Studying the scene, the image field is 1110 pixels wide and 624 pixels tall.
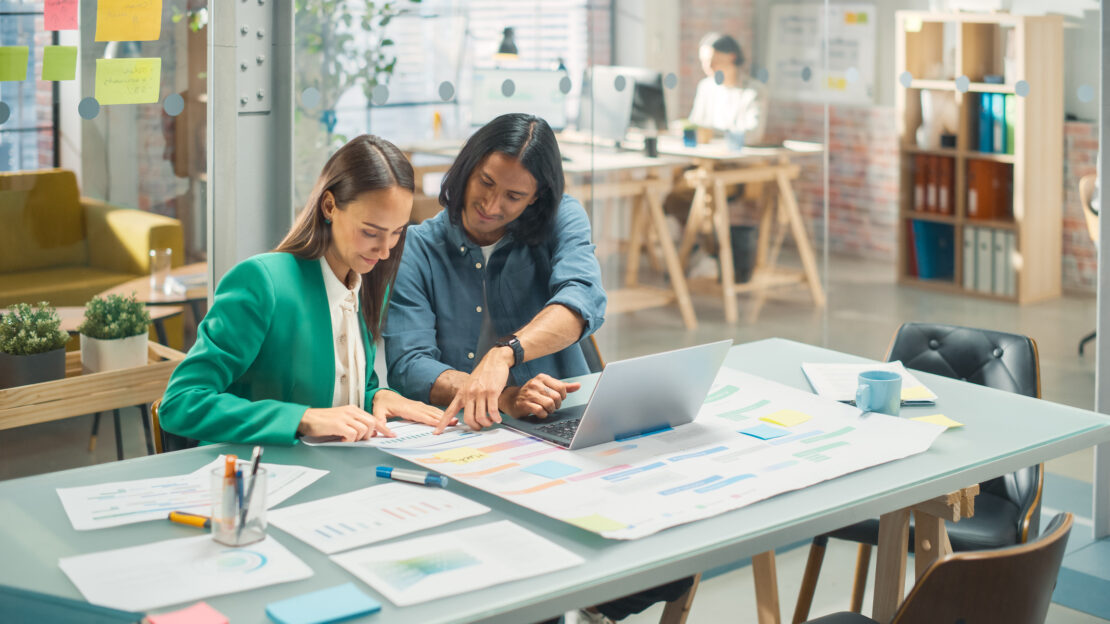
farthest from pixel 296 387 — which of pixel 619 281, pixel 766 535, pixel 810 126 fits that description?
pixel 810 126

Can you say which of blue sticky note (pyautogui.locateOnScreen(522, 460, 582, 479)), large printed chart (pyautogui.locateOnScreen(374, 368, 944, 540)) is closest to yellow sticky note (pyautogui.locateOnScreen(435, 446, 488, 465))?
large printed chart (pyautogui.locateOnScreen(374, 368, 944, 540))

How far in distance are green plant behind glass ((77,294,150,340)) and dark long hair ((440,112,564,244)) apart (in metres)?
0.97

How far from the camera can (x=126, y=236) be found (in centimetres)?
310

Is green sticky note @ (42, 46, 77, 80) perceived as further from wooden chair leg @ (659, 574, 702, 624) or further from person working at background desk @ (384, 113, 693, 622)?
wooden chair leg @ (659, 574, 702, 624)

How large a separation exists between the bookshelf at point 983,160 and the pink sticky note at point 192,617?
11.2ft

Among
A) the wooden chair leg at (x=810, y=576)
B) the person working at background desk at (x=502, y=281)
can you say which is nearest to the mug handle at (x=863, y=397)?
the person working at background desk at (x=502, y=281)

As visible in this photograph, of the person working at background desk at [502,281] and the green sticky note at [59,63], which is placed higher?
the green sticky note at [59,63]

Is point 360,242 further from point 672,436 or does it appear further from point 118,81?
point 118,81

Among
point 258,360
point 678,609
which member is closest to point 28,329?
point 258,360

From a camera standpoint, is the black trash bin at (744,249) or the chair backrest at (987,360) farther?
the black trash bin at (744,249)

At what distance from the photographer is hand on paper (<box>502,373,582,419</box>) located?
2.35 meters

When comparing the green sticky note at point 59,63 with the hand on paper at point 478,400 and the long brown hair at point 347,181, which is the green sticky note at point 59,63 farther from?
the hand on paper at point 478,400

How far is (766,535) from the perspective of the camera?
5.82ft

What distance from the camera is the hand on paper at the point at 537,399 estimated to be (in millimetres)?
2352
